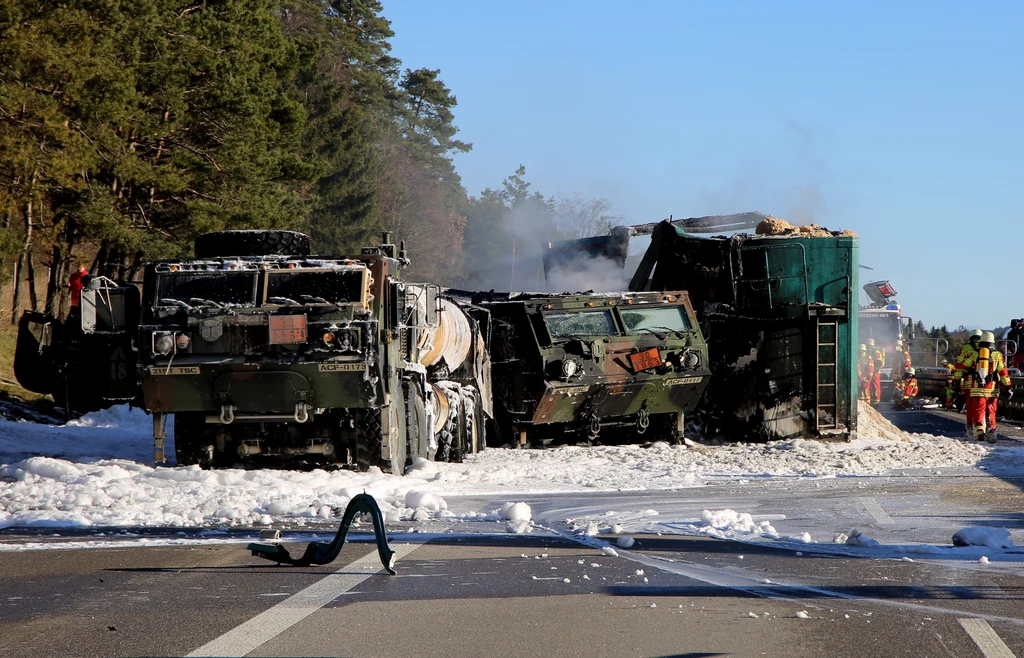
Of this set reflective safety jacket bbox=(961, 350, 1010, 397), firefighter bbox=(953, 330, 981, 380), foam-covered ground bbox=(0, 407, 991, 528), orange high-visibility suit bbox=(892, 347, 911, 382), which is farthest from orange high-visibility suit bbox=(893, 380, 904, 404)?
reflective safety jacket bbox=(961, 350, 1010, 397)

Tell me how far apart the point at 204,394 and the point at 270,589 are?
6.40 meters

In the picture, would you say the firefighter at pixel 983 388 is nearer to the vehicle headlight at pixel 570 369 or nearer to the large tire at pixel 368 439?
the vehicle headlight at pixel 570 369

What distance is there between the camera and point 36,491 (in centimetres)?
1228

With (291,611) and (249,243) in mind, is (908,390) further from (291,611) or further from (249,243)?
(291,611)

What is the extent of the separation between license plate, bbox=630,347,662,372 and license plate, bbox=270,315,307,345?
6.45m

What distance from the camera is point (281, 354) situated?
13.7m

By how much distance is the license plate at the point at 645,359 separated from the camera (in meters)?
Result: 19.0

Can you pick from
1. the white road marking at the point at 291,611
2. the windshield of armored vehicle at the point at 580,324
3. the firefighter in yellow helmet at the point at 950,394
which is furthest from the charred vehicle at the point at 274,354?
the firefighter in yellow helmet at the point at 950,394

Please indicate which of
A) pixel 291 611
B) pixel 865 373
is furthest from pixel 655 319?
pixel 865 373

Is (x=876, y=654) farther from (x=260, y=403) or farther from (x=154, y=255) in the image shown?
(x=154, y=255)

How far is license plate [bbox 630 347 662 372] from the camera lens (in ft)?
62.3

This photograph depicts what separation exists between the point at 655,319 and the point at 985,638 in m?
13.3

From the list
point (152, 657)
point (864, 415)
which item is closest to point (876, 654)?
point (152, 657)

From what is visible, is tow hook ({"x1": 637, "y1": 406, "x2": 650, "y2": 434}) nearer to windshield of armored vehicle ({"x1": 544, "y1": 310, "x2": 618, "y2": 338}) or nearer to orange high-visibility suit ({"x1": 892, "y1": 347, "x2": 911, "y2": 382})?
windshield of armored vehicle ({"x1": 544, "y1": 310, "x2": 618, "y2": 338})
